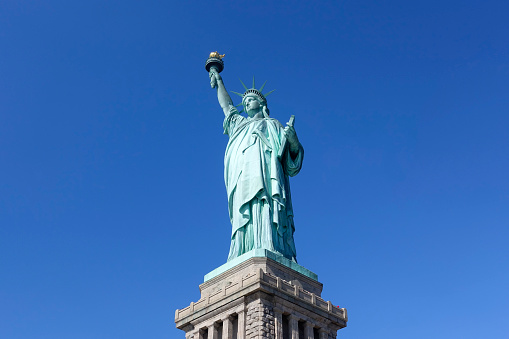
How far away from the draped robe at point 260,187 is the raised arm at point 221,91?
2.40 m

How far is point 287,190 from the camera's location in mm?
30250

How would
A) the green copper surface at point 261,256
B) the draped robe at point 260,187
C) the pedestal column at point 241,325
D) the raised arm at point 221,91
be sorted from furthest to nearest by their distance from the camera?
the raised arm at point 221,91 → the draped robe at point 260,187 → the green copper surface at point 261,256 → the pedestal column at point 241,325

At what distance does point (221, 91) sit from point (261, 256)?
10769 mm

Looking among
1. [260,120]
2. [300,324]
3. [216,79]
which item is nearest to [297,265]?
[300,324]

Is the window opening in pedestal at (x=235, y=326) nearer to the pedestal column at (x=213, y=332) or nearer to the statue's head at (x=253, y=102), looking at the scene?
the pedestal column at (x=213, y=332)

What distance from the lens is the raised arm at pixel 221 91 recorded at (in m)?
34.3

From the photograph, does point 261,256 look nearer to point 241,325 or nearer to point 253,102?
point 241,325

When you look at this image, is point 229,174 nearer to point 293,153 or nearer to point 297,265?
point 293,153

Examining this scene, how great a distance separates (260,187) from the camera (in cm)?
2903

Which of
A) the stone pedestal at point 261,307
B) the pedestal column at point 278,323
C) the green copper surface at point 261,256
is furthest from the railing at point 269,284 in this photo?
the green copper surface at point 261,256

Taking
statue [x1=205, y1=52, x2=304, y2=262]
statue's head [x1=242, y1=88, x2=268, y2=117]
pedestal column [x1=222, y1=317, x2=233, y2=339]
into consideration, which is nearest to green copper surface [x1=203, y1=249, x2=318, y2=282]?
statue [x1=205, y1=52, x2=304, y2=262]

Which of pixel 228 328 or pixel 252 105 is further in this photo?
pixel 252 105

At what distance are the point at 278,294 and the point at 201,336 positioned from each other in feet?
11.1

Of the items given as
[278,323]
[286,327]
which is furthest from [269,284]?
[286,327]
